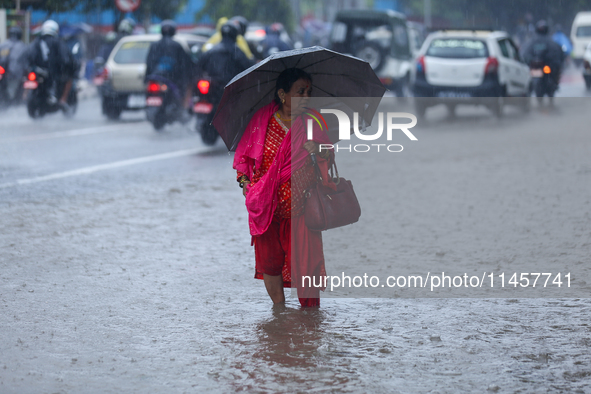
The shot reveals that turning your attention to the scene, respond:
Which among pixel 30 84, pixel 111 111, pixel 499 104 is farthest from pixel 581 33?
pixel 30 84

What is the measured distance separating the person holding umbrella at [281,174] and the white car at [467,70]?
12854 millimetres

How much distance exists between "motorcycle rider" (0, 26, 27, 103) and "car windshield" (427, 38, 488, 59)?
8.10m

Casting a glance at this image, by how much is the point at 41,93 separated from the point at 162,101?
3540 mm

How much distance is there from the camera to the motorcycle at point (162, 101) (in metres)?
14.7

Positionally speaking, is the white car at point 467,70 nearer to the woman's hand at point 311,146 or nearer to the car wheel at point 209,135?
the car wheel at point 209,135

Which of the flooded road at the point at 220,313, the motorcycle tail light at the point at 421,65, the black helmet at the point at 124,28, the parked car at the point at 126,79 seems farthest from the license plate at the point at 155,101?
the black helmet at the point at 124,28

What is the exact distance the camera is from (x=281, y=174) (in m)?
4.84

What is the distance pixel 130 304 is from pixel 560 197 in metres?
5.05

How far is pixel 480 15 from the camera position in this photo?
216 feet

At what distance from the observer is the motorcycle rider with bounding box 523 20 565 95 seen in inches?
751

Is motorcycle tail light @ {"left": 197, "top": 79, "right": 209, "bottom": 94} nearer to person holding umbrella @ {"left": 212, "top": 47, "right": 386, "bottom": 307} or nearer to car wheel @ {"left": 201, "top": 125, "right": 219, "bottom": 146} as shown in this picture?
car wheel @ {"left": 201, "top": 125, "right": 219, "bottom": 146}

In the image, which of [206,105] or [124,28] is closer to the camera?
[206,105]

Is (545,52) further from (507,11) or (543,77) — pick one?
(507,11)

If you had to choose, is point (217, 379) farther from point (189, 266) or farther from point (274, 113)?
point (189, 266)
